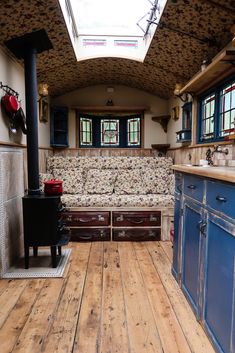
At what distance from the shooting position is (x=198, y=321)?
1.76 meters

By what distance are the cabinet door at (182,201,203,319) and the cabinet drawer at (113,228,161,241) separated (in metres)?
1.36

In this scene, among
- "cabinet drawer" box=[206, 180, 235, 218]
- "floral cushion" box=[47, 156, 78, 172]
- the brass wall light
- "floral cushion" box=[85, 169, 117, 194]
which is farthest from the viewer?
"floral cushion" box=[47, 156, 78, 172]

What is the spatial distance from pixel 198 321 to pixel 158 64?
3062 millimetres

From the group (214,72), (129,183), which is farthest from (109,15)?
(129,183)

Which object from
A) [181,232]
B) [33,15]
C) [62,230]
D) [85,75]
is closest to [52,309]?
[62,230]

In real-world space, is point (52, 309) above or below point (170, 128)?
below

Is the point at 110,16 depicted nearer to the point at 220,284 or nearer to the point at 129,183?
the point at 129,183

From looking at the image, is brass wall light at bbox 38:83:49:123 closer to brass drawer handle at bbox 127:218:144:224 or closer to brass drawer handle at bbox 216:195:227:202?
brass drawer handle at bbox 127:218:144:224

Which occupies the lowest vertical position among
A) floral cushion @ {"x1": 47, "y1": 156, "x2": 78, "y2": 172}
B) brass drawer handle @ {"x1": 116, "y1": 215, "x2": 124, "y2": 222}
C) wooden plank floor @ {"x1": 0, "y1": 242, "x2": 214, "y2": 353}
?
wooden plank floor @ {"x1": 0, "y1": 242, "x2": 214, "y2": 353}

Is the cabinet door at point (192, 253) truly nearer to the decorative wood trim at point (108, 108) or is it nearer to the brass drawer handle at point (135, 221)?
the brass drawer handle at point (135, 221)

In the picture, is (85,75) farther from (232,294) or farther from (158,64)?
(232,294)

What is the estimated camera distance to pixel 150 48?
10.4 feet

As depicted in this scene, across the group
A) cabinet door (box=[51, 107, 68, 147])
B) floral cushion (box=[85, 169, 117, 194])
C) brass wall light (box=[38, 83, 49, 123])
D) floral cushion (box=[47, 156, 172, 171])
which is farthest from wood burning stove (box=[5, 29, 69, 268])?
cabinet door (box=[51, 107, 68, 147])

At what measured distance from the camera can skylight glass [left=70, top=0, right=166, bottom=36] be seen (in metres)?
2.93
